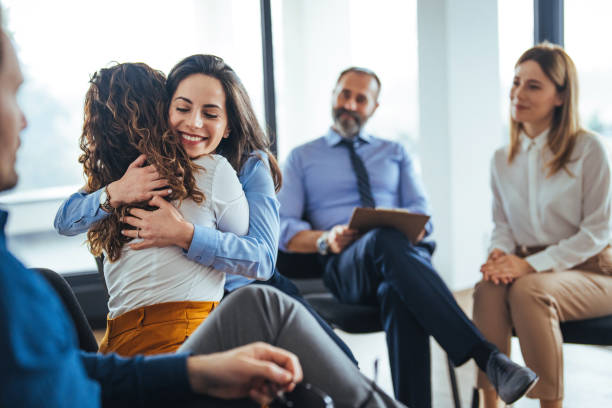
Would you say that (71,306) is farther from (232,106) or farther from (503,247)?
(503,247)

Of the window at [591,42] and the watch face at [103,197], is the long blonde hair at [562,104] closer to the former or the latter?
the window at [591,42]

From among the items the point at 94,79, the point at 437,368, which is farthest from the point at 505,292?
the point at 94,79

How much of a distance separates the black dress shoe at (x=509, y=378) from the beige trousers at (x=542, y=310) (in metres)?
0.14

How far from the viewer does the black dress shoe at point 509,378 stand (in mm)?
1591

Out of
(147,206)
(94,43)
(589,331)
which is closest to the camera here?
(147,206)

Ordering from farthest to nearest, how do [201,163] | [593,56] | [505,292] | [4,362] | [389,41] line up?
[389,41] → [593,56] → [505,292] → [201,163] → [4,362]

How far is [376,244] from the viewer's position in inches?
78.9

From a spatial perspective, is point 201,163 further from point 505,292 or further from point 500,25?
point 500,25

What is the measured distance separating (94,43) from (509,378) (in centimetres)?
307

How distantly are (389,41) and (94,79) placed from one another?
142 inches

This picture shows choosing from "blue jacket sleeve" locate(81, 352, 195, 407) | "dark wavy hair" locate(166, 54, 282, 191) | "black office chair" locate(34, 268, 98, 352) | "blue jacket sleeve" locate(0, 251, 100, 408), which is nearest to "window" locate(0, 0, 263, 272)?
"dark wavy hair" locate(166, 54, 282, 191)

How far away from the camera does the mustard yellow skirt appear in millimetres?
1206

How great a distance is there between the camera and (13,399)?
64 cm

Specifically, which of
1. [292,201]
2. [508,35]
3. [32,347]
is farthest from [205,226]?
[508,35]
